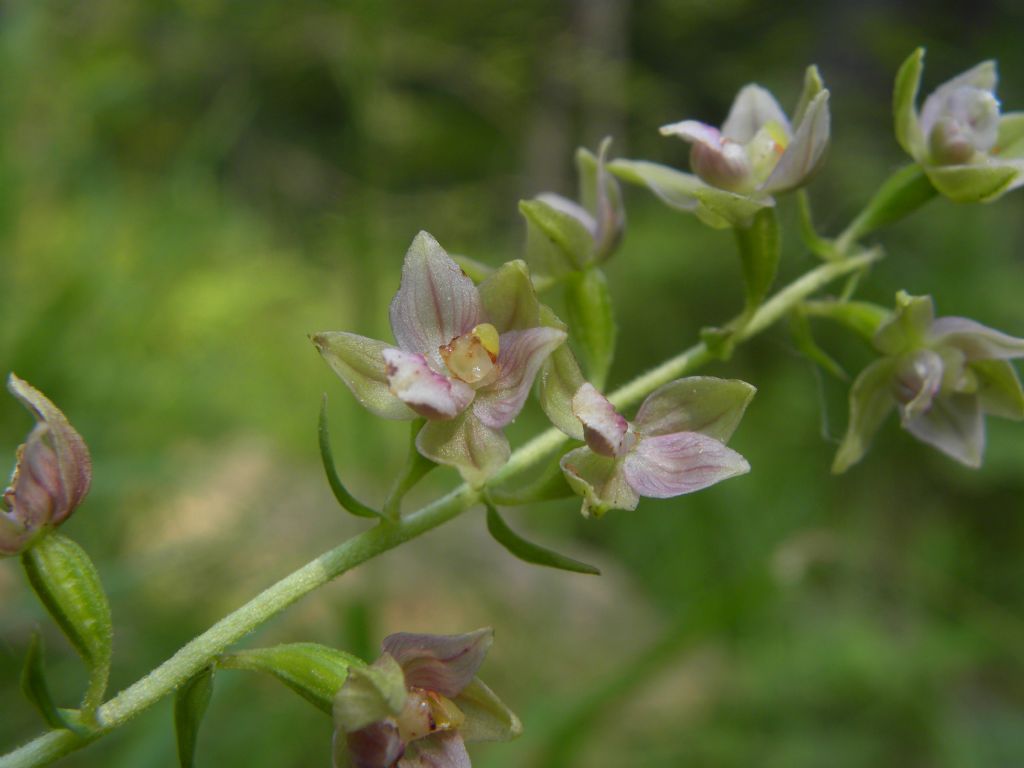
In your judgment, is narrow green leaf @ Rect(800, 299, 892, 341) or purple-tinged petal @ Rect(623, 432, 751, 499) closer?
purple-tinged petal @ Rect(623, 432, 751, 499)

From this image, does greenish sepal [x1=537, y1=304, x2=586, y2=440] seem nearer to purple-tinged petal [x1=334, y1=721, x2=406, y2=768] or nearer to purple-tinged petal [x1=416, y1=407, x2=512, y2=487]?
purple-tinged petal [x1=416, y1=407, x2=512, y2=487]

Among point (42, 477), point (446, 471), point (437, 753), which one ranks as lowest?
point (446, 471)

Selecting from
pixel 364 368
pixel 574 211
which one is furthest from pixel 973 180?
pixel 364 368

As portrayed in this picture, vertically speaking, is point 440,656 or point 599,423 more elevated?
point 599,423

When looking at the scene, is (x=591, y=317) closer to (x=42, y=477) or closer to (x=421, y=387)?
(x=421, y=387)

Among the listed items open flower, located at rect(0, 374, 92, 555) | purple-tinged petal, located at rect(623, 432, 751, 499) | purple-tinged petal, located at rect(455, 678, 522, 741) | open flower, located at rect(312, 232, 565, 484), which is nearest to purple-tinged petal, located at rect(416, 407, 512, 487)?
open flower, located at rect(312, 232, 565, 484)

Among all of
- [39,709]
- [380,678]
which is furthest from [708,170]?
[39,709]
